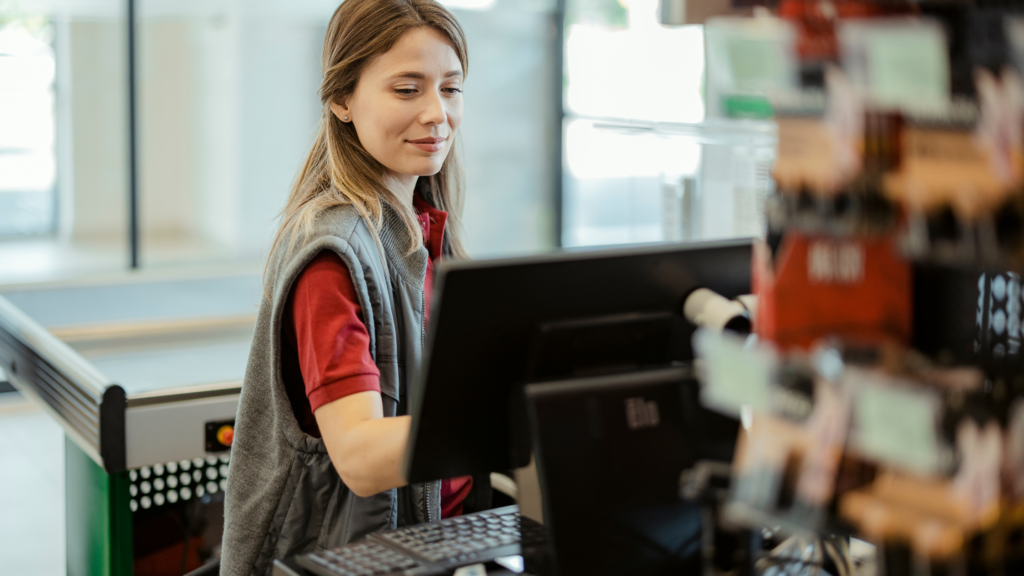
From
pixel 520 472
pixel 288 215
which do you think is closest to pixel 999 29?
pixel 520 472

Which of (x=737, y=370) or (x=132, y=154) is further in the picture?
(x=132, y=154)

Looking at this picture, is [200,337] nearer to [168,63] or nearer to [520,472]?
[520,472]

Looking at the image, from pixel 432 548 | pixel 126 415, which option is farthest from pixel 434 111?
pixel 126 415

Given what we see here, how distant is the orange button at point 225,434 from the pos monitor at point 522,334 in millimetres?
1052

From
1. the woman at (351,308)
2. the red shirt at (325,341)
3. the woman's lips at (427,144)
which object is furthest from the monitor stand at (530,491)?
the woman's lips at (427,144)

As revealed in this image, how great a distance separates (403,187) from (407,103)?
15cm

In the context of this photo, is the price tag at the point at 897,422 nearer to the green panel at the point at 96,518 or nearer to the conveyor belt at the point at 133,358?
the conveyor belt at the point at 133,358

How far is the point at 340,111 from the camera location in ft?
5.13

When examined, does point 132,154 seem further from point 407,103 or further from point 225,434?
point 407,103

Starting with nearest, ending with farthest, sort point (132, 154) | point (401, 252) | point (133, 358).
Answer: point (401, 252) < point (133, 358) < point (132, 154)

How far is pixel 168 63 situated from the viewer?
205 inches

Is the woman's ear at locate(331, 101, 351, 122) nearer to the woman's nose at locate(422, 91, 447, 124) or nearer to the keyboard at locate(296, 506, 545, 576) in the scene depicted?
the woman's nose at locate(422, 91, 447, 124)

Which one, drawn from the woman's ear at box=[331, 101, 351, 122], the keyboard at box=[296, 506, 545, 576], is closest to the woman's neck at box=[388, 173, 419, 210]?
the woman's ear at box=[331, 101, 351, 122]

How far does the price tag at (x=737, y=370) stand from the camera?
734mm
